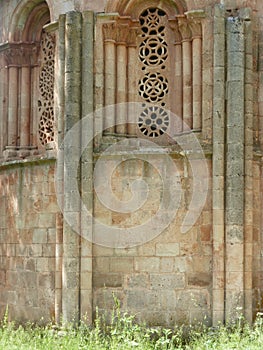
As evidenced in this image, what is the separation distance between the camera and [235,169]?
10375 millimetres

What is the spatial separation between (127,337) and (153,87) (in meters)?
3.92

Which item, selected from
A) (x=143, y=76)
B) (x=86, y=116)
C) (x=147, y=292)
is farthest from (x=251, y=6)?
(x=147, y=292)

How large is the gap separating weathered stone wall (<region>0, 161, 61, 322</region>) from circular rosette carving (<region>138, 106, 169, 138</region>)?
1.51 metres

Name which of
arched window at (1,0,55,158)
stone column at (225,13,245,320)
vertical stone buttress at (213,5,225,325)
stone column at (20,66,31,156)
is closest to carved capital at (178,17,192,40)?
vertical stone buttress at (213,5,225,325)

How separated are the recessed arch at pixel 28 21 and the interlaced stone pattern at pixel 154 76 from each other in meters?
2.03

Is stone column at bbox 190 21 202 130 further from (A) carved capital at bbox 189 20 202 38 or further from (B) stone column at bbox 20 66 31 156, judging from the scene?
(B) stone column at bbox 20 66 31 156

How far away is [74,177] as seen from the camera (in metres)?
10.7

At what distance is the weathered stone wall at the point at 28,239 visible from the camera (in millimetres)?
11258

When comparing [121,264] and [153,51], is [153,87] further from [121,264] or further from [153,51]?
[121,264]

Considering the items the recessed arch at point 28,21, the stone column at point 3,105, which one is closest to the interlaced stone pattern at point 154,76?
the recessed arch at point 28,21

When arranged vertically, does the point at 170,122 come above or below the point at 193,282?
above

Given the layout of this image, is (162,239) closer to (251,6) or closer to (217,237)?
(217,237)

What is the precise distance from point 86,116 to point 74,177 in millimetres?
906

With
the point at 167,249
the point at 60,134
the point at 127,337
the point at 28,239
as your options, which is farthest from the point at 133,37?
the point at 127,337
